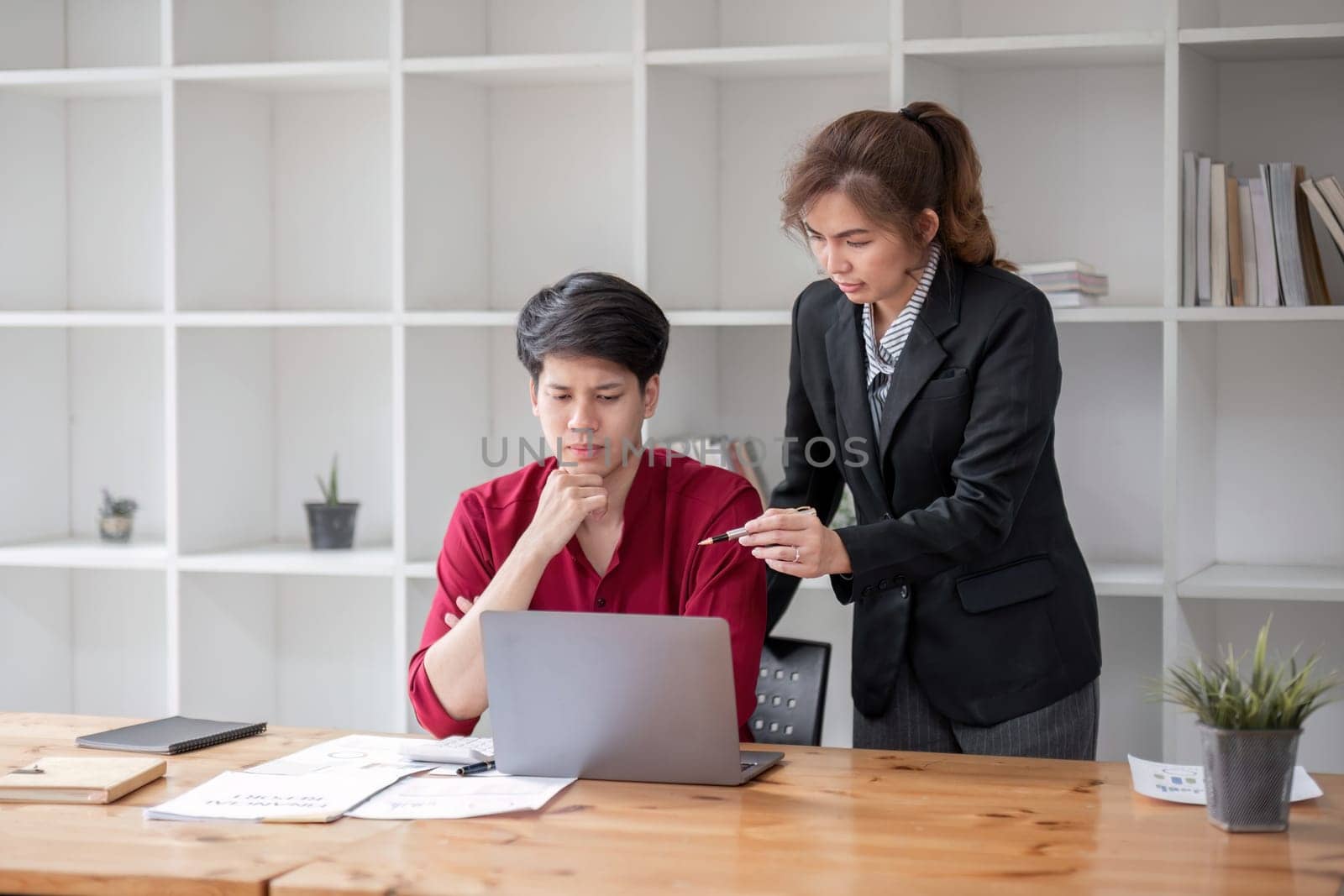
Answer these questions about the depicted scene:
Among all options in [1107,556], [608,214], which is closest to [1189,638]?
[1107,556]

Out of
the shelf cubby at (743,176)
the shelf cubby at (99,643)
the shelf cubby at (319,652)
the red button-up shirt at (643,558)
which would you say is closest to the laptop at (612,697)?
the red button-up shirt at (643,558)

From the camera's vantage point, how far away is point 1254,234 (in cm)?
292

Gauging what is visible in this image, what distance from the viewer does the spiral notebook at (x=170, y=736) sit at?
2.12 m

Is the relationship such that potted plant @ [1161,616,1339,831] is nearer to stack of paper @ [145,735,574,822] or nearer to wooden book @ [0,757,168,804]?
stack of paper @ [145,735,574,822]

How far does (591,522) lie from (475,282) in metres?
1.34

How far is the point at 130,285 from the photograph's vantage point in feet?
12.4

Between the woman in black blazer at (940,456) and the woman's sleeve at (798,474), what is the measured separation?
90 mm

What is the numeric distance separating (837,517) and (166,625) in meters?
1.88

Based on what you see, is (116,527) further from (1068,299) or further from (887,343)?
Answer: (1068,299)

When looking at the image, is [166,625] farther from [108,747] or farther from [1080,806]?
[1080,806]

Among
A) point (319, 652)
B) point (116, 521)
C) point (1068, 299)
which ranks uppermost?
point (1068, 299)

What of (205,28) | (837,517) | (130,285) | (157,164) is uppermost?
(205,28)

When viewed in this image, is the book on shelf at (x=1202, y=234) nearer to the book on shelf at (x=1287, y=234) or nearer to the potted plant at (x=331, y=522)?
the book on shelf at (x=1287, y=234)

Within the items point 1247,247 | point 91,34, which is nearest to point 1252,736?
point 1247,247
